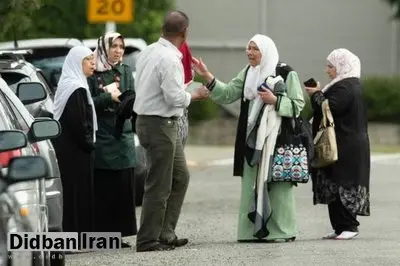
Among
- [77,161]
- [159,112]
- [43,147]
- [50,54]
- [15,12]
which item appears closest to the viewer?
[43,147]

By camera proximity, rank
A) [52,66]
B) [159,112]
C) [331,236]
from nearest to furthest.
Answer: [159,112], [331,236], [52,66]

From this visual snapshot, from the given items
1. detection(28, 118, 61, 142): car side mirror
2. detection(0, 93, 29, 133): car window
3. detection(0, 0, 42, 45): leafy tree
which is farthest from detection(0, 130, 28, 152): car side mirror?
detection(0, 0, 42, 45): leafy tree

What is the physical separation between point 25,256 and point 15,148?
1.98ft

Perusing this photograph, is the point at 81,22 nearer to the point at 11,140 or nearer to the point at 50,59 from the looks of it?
the point at 50,59

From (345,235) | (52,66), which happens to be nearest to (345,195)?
(345,235)

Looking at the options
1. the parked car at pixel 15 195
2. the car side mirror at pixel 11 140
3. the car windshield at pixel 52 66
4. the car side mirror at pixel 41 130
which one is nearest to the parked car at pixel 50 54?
the car windshield at pixel 52 66

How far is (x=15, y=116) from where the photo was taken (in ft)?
31.7

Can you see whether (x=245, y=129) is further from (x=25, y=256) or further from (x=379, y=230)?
(x=25, y=256)

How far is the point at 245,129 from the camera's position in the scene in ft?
41.6

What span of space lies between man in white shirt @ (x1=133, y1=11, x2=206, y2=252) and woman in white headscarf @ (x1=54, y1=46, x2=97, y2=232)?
46 cm

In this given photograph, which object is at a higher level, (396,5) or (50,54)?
(50,54)

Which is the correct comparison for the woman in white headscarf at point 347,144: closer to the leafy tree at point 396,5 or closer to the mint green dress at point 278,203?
the mint green dress at point 278,203

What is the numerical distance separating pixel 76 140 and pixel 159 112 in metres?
0.80

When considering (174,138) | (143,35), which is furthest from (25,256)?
(143,35)
